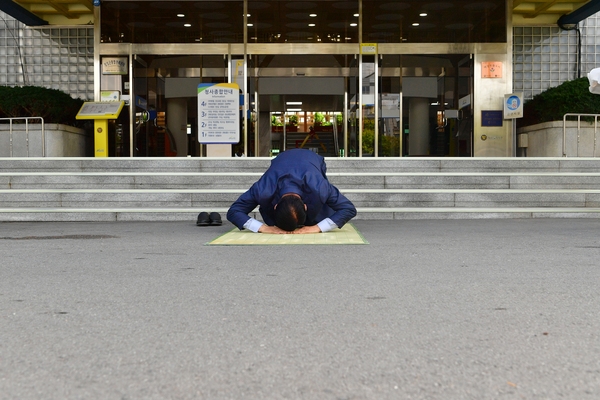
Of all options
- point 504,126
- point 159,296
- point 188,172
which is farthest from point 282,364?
point 504,126

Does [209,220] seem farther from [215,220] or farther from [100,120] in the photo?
[100,120]

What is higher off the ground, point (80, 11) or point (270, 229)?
point (80, 11)

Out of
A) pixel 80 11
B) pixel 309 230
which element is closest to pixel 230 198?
pixel 309 230

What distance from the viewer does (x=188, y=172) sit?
41.3ft

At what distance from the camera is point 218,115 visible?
14500mm

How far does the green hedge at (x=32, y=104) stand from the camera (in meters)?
14.5

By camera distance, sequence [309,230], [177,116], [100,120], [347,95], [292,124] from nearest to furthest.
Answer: [309,230], [100,120], [347,95], [177,116], [292,124]

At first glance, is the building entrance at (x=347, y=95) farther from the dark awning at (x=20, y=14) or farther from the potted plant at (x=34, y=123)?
the dark awning at (x=20, y=14)

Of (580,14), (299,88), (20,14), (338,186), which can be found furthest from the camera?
(299,88)

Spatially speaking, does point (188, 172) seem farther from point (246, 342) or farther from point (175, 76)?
point (246, 342)

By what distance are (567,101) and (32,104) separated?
10493mm

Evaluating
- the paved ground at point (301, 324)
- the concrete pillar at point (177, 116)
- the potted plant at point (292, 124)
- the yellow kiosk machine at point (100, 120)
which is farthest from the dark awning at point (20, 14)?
the paved ground at point (301, 324)

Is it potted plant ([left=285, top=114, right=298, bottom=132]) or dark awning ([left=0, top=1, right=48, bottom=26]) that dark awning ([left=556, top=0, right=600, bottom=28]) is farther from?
dark awning ([left=0, top=1, right=48, bottom=26])

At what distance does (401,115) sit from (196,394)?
15730mm
